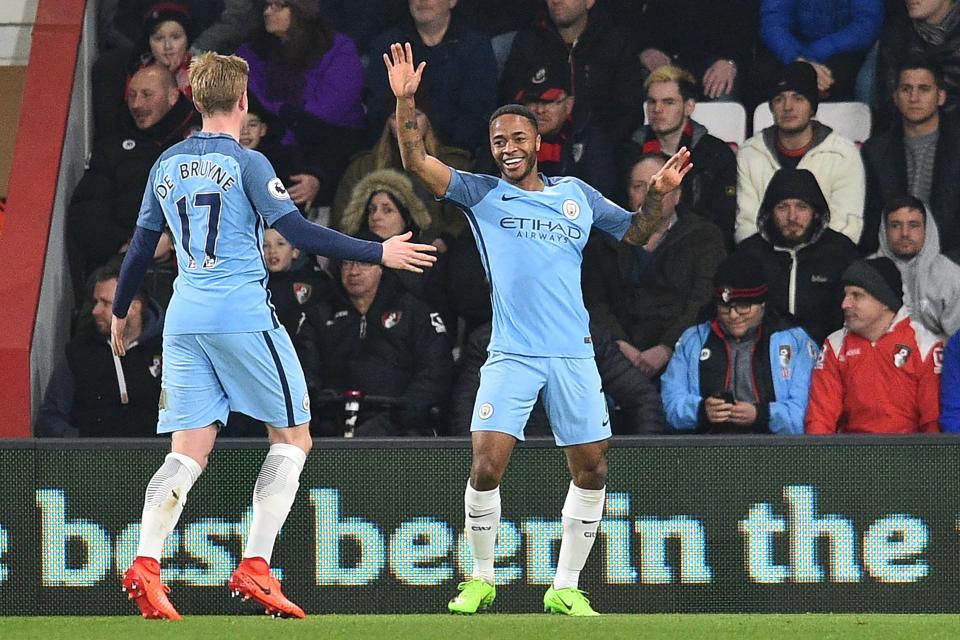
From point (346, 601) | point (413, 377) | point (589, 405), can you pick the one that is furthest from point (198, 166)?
point (413, 377)

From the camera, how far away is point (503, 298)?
267 inches

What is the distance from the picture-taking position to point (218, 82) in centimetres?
607

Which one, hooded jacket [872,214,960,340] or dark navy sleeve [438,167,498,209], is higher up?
dark navy sleeve [438,167,498,209]

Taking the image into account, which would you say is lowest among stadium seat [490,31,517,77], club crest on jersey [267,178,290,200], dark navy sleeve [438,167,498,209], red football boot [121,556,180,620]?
red football boot [121,556,180,620]

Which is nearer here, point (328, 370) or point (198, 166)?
point (198, 166)

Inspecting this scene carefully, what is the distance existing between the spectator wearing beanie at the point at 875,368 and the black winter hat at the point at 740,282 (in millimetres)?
457

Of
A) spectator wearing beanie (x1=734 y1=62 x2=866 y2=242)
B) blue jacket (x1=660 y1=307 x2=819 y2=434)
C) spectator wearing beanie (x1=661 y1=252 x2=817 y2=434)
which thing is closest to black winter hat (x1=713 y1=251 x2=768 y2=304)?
spectator wearing beanie (x1=661 y1=252 x2=817 y2=434)

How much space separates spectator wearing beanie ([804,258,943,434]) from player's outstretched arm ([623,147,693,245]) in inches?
80.9

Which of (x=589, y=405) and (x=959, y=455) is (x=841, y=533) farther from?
(x=589, y=405)

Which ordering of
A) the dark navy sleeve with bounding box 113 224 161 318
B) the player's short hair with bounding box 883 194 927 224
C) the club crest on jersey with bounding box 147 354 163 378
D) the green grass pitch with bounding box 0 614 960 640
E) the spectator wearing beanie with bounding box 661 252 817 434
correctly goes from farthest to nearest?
the player's short hair with bounding box 883 194 927 224, the club crest on jersey with bounding box 147 354 163 378, the spectator wearing beanie with bounding box 661 252 817 434, the dark navy sleeve with bounding box 113 224 161 318, the green grass pitch with bounding box 0 614 960 640

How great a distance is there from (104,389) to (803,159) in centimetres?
408

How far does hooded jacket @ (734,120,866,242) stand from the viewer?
9.70 m

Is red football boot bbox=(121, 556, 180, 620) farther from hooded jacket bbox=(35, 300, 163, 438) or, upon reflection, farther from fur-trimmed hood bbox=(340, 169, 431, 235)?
fur-trimmed hood bbox=(340, 169, 431, 235)

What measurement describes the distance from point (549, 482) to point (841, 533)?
1274 millimetres
